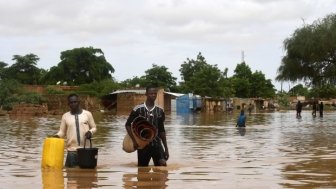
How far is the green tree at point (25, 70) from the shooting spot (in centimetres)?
8556

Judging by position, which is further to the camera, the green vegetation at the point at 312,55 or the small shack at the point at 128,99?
the small shack at the point at 128,99

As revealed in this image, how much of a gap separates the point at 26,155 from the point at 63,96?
4486cm

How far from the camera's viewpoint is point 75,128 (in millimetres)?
9016

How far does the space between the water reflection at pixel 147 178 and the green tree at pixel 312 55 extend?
95.3 ft

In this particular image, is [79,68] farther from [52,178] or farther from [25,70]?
[52,178]

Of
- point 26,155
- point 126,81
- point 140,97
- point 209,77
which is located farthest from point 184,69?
point 26,155

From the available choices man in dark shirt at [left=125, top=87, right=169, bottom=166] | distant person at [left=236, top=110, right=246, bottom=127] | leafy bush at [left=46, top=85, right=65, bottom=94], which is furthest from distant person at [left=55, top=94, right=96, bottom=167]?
leafy bush at [left=46, top=85, right=65, bottom=94]

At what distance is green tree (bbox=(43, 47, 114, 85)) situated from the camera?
85.9 metres

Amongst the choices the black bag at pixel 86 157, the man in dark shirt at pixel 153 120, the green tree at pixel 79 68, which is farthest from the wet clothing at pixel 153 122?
the green tree at pixel 79 68

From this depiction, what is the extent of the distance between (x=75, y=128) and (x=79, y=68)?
79.0 metres

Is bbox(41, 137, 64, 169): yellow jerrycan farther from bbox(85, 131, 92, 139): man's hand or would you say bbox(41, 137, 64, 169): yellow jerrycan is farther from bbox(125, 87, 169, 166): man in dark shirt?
bbox(125, 87, 169, 166): man in dark shirt

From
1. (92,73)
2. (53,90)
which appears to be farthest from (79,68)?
(53,90)

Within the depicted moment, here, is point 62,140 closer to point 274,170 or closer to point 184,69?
point 274,170

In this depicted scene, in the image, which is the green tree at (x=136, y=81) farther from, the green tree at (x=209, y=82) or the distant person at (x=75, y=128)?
the distant person at (x=75, y=128)
